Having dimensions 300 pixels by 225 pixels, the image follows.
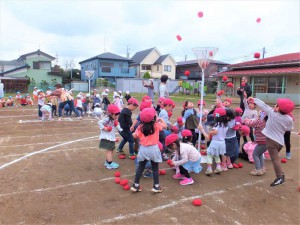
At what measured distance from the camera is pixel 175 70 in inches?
2154

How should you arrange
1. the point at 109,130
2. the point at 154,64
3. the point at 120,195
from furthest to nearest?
1. the point at 154,64
2. the point at 109,130
3. the point at 120,195

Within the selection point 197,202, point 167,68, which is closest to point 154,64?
point 167,68

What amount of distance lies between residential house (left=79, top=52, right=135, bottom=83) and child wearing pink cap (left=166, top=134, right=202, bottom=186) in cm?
4364

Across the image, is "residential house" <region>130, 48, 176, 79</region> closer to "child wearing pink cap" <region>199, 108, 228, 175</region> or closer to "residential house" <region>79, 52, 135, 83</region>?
"residential house" <region>79, 52, 135, 83</region>

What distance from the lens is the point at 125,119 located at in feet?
19.5

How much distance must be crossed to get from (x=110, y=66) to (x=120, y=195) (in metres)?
45.0

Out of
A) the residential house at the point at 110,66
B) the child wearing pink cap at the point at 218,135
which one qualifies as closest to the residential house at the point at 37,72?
the residential house at the point at 110,66

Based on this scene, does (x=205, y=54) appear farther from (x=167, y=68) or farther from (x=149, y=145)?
(x=167, y=68)

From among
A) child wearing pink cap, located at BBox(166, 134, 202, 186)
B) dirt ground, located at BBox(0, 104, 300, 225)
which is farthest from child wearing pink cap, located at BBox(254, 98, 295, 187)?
child wearing pink cap, located at BBox(166, 134, 202, 186)

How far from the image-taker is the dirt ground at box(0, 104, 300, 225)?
11.6ft

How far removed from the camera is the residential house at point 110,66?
4675cm

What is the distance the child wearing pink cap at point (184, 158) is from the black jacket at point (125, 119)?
1.55m

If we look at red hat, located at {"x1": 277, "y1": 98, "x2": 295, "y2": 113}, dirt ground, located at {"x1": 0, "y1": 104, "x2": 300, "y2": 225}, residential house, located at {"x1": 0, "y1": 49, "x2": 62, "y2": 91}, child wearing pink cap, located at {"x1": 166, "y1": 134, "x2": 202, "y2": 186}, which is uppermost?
residential house, located at {"x1": 0, "y1": 49, "x2": 62, "y2": 91}

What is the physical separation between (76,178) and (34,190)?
84 cm
